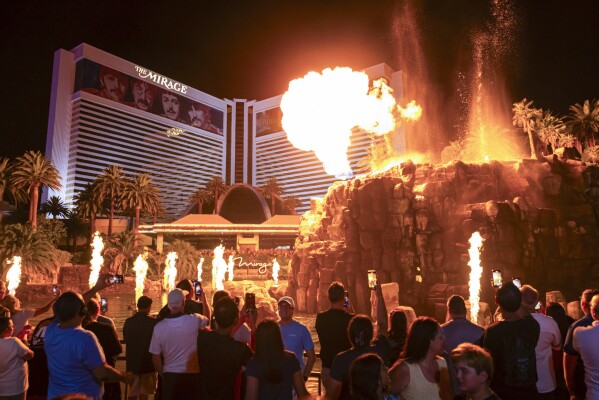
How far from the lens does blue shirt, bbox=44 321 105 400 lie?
414 cm

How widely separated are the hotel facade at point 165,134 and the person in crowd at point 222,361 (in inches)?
3630

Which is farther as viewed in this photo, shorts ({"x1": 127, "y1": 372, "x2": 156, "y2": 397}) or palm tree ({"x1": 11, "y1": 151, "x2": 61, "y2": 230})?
palm tree ({"x1": 11, "y1": 151, "x2": 61, "y2": 230})

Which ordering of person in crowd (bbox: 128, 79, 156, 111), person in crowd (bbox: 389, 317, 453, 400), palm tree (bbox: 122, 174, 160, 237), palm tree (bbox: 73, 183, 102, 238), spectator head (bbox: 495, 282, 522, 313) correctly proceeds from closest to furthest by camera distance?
person in crowd (bbox: 389, 317, 453, 400), spectator head (bbox: 495, 282, 522, 313), palm tree (bbox: 73, 183, 102, 238), palm tree (bbox: 122, 174, 160, 237), person in crowd (bbox: 128, 79, 156, 111)

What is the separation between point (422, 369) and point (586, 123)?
177 ft

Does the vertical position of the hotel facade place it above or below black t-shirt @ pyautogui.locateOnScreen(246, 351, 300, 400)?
above

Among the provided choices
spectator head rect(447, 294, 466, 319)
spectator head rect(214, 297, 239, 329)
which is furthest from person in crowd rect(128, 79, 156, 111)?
spectator head rect(447, 294, 466, 319)

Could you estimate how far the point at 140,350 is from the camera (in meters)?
5.63

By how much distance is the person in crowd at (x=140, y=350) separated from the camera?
18.3 ft

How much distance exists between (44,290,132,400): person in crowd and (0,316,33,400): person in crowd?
2.27 feet

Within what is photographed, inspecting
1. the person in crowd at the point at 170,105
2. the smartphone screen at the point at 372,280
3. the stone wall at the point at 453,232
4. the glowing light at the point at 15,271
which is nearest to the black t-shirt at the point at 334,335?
the smartphone screen at the point at 372,280

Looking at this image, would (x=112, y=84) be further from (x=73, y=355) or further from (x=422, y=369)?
(x=422, y=369)

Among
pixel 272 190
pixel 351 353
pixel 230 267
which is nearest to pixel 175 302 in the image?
pixel 351 353

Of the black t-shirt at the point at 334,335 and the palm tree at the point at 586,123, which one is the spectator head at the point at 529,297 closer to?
the black t-shirt at the point at 334,335

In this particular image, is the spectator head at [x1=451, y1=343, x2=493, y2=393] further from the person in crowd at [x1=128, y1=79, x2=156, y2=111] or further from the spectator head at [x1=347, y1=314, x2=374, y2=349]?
the person in crowd at [x1=128, y1=79, x2=156, y2=111]
